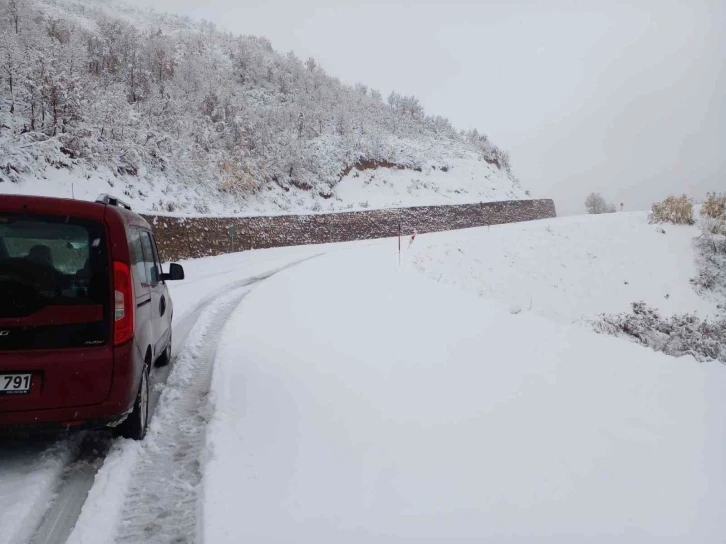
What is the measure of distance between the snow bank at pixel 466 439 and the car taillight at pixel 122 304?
1.12m

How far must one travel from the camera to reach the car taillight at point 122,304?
→ 3.01 metres

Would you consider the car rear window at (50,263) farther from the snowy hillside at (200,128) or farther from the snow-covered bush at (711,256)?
the snow-covered bush at (711,256)

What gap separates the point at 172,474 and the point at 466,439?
222 cm

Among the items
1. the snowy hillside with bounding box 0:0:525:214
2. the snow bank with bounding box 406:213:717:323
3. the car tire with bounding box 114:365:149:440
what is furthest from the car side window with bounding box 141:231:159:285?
the snowy hillside with bounding box 0:0:525:214

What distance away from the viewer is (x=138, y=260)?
3.61 m

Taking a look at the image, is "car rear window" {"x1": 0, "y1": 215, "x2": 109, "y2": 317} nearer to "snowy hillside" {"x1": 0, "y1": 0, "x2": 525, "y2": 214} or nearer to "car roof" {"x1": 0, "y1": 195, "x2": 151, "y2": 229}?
"car roof" {"x1": 0, "y1": 195, "x2": 151, "y2": 229}

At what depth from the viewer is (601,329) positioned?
821cm

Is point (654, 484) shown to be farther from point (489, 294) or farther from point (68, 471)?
point (489, 294)

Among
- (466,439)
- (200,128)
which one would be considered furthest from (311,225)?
(466,439)

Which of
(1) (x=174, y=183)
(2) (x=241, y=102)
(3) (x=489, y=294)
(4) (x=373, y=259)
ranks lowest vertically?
(3) (x=489, y=294)

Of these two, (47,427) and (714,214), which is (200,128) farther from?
(714,214)

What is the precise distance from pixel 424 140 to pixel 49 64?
36.6 metres

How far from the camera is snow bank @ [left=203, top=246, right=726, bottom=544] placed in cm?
245

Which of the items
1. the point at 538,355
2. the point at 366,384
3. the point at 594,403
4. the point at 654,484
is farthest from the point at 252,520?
the point at 538,355
